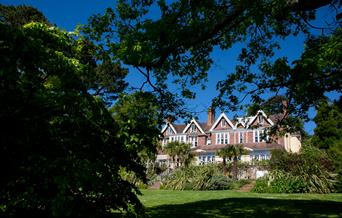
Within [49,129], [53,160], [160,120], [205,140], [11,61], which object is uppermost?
[205,140]

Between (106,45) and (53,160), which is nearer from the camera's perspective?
(53,160)

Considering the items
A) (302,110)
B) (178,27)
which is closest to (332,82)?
(302,110)

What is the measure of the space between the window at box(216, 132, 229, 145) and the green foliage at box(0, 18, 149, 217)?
5514 cm

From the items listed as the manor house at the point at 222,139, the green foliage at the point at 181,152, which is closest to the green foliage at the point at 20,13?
the green foliage at the point at 181,152

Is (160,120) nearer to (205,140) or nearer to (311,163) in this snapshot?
(311,163)

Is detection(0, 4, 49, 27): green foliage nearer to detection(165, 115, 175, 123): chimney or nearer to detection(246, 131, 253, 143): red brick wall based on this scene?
detection(165, 115, 175, 123): chimney

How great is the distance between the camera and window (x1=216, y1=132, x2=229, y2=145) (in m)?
59.0

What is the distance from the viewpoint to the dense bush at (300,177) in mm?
22594

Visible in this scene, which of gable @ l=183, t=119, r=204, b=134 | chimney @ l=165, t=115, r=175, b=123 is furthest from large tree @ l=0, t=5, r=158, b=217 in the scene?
gable @ l=183, t=119, r=204, b=134

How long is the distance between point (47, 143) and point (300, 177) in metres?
21.8

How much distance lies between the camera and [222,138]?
59.6m

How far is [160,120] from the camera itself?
36.8ft

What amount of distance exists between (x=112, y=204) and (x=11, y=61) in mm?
2153

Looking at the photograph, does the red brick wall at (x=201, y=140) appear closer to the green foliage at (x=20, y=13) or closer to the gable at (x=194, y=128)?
the gable at (x=194, y=128)
